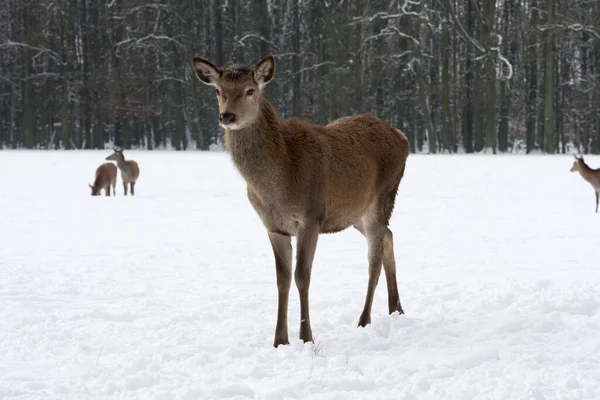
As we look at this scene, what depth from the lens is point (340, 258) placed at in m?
10.4

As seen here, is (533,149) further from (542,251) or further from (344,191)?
(344,191)

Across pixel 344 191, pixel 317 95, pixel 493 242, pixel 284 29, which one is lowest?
pixel 493 242

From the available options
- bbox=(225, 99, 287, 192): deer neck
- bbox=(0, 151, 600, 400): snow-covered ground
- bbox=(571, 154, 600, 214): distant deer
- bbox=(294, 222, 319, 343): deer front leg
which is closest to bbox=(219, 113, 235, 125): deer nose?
bbox=(225, 99, 287, 192): deer neck

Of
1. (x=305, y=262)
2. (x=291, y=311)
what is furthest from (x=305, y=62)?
(x=305, y=262)

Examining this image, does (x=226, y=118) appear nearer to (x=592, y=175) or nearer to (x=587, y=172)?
(x=592, y=175)

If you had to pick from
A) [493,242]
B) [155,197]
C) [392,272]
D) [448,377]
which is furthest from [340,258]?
[155,197]

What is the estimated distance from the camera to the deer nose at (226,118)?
539 cm

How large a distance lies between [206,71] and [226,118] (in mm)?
540

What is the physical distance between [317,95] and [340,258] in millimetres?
36162

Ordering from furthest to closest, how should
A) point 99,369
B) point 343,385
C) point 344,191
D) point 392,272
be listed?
point 392,272
point 344,191
point 99,369
point 343,385

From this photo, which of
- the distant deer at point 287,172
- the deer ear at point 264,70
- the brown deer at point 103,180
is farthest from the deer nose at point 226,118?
the brown deer at point 103,180

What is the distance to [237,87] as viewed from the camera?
5570 millimetres

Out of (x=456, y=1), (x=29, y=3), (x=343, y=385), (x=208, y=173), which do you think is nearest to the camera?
(x=343, y=385)

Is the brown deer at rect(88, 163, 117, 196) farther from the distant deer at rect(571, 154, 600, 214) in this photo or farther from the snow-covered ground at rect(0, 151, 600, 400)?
the distant deer at rect(571, 154, 600, 214)
